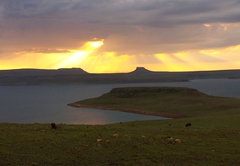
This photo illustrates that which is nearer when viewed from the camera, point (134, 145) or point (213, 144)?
point (134, 145)

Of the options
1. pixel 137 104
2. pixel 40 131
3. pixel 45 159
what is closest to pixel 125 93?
pixel 137 104

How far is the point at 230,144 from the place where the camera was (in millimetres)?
23688

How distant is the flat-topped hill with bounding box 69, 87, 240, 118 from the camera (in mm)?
78750

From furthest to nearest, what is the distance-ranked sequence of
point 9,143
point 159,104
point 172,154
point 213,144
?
1. point 159,104
2. point 213,144
3. point 9,143
4. point 172,154

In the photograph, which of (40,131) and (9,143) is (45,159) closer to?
(9,143)

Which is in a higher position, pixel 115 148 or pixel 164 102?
pixel 115 148

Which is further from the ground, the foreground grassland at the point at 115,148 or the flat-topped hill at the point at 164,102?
the foreground grassland at the point at 115,148

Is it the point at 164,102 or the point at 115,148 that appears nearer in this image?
the point at 115,148

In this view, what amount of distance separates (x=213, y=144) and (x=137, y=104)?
246 feet

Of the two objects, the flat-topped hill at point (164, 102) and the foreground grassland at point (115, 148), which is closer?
the foreground grassland at point (115, 148)

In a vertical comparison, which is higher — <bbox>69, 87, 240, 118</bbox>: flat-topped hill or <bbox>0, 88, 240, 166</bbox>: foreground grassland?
<bbox>0, 88, 240, 166</bbox>: foreground grassland

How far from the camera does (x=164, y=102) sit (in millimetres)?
98375

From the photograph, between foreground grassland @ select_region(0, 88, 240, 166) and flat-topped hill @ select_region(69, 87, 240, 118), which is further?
flat-topped hill @ select_region(69, 87, 240, 118)

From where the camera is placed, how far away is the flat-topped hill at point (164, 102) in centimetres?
7875
